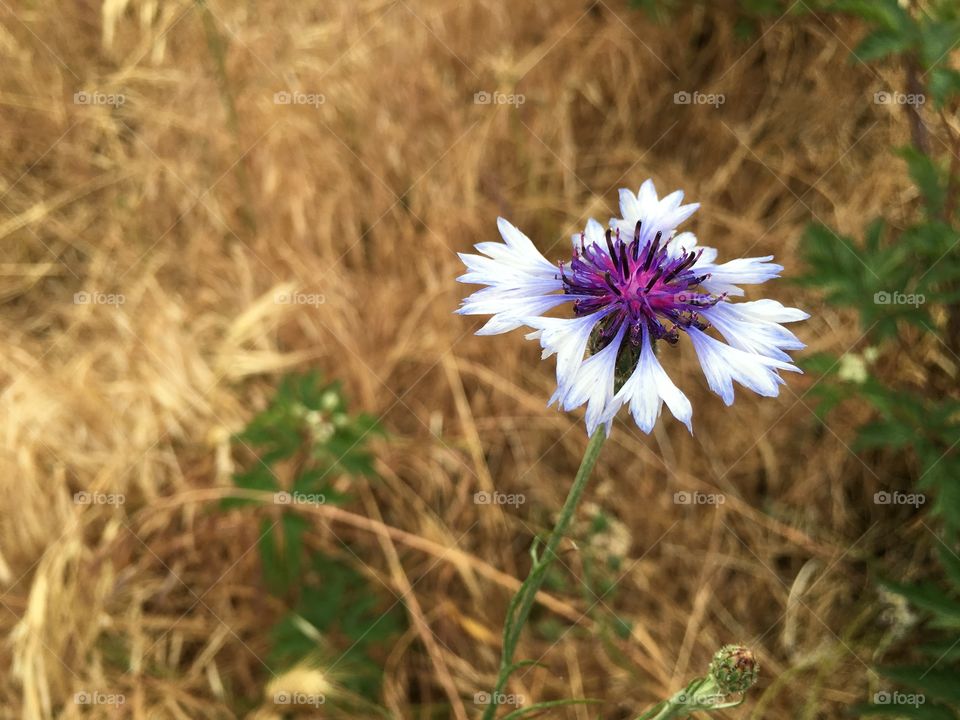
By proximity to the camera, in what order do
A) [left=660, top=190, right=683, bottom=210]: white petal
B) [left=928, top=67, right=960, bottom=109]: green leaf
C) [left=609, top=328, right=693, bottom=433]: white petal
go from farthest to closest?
[left=928, top=67, right=960, bottom=109]: green leaf → [left=660, top=190, right=683, bottom=210]: white petal → [left=609, top=328, right=693, bottom=433]: white petal

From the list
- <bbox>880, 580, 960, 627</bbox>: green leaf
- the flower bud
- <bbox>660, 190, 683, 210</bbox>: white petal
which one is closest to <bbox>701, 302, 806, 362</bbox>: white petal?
<bbox>660, 190, 683, 210</bbox>: white petal

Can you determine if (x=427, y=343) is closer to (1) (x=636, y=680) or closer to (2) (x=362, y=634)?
(2) (x=362, y=634)

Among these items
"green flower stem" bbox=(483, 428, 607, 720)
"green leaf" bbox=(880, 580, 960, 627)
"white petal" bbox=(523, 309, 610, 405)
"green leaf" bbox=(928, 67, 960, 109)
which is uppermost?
"green leaf" bbox=(928, 67, 960, 109)

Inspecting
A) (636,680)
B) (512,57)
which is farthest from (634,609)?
(512,57)

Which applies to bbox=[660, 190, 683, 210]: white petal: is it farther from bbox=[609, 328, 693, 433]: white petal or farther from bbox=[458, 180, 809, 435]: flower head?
bbox=[609, 328, 693, 433]: white petal

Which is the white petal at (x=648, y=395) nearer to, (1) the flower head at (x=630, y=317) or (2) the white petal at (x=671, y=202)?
(1) the flower head at (x=630, y=317)

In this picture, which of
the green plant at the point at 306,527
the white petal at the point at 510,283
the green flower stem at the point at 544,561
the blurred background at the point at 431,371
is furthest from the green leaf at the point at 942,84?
the green plant at the point at 306,527
